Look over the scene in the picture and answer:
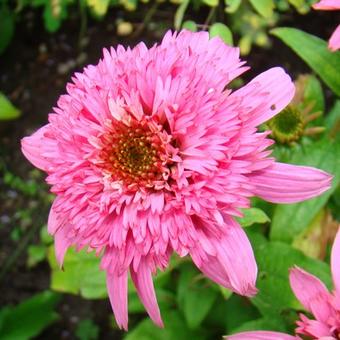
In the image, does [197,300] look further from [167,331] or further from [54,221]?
[54,221]

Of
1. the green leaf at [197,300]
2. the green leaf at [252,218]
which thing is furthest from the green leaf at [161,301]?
the green leaf at [252,218]

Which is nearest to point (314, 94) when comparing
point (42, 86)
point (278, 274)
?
point (278, 274)

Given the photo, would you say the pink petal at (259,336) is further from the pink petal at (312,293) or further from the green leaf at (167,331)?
the green leaf at (167,331)

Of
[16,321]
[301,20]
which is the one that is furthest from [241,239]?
[301,20]

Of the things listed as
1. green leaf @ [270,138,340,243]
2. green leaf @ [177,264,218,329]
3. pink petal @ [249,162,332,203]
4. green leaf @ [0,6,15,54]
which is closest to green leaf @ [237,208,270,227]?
pink petal @ [249,162,332,203]

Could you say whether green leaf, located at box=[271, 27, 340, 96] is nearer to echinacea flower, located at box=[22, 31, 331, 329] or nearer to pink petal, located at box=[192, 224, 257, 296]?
echinacea flower, located at box=[22, 31, 331, 329]
